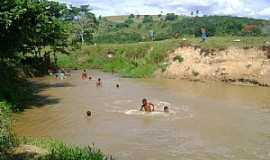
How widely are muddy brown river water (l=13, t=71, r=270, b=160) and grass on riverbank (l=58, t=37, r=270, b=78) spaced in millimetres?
8334

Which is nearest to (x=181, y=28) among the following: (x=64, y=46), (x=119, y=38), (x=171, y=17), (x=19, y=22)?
(x=119, y=38)

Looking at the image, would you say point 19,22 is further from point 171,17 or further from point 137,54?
point 171,17

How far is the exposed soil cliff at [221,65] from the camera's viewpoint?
135ft

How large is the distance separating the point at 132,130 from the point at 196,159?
217 inches

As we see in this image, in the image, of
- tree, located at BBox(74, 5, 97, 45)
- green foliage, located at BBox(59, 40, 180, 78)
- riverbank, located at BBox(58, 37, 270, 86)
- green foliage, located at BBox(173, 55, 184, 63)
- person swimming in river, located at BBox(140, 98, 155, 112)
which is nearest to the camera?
person swimming in river, located at BBox(140, 98, 155, 112)

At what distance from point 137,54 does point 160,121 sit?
2816 centimetres

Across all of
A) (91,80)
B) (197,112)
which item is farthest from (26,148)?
(91,80)

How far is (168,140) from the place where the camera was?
67.3 ft

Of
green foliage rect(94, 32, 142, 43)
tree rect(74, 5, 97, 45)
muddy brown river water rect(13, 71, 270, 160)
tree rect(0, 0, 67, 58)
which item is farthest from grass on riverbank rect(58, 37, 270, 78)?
tree rect(0, 0, 67, 58)

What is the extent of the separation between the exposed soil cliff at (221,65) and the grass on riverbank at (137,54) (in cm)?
73

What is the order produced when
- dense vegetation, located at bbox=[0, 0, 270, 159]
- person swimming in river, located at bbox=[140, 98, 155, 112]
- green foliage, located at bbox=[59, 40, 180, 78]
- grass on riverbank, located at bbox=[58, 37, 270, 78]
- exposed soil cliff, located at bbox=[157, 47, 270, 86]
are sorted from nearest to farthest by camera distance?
dense vegetation, located at bbox=[0, 0, 270, 159]
person swimming in river, located at bbox=[140, 98, 155, 112]
exposed soil cliff, located at bbox=[157, 47, 270, 86]
grass on riverbank, located at bbox=[58, 37, 270, 78]
green foliage, located at bbox=[59, 40, 180, 78]

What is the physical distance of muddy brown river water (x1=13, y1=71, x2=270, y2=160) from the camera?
747 inches

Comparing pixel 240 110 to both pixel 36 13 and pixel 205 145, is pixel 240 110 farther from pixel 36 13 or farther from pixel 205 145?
pixel 36 13

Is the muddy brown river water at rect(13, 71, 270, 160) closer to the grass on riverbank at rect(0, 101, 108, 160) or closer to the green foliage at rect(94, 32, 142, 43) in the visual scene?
the grass on riverbank at rect(0, 101, 108, 160)
